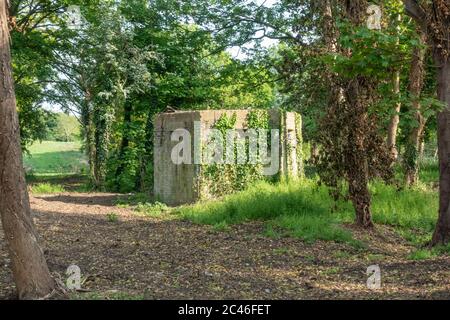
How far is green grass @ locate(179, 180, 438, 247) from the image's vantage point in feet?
33.3

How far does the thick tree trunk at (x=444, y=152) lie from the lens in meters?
8.15

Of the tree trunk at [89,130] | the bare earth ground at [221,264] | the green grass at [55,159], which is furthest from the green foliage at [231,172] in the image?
the green grass at [55,159]

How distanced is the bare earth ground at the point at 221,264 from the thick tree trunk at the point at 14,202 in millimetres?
464

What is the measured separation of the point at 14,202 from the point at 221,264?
3.41 meters

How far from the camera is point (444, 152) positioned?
27.3 feet

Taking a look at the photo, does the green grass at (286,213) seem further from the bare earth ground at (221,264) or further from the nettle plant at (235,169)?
the nettle plant at (235,169)

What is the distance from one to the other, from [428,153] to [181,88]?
2834 cm

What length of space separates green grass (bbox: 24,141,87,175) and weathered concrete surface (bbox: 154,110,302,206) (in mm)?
12779

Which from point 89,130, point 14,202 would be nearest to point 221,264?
point 14,202

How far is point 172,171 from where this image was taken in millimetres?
16578

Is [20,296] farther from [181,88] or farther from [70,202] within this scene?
[181,88]

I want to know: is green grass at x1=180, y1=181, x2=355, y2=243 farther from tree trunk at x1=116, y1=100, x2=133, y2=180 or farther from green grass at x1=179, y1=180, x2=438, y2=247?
tree trunk at x1=116, y1=100, x2=133, y2=180
